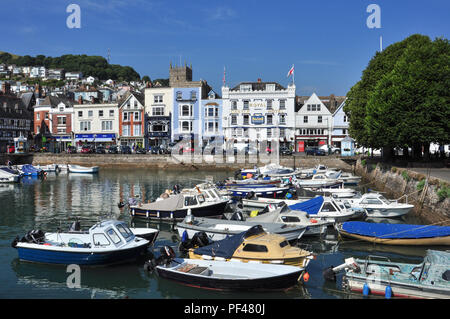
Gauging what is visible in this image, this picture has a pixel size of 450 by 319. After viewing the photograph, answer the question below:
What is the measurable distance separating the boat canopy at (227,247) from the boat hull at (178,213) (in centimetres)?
999

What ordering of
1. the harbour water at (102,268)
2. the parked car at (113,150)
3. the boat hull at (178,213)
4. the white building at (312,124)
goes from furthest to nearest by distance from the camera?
the white building at (312,124) < the parked car at (113,150) < the boat hull at (178,213) < the harbour water at (102,268)

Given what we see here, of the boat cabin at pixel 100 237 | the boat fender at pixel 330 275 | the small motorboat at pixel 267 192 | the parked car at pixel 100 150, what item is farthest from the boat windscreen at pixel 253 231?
the parked car at pixel 100 150

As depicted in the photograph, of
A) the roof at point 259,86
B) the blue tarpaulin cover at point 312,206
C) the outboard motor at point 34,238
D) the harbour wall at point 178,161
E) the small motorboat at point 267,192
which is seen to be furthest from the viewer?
the roof at point 259,86

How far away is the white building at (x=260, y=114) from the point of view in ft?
261

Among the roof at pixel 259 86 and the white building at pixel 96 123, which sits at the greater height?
the roof at pixel 259 86

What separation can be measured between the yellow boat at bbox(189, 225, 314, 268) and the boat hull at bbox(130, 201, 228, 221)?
1018 centimetres

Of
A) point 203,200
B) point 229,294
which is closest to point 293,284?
point 229,294

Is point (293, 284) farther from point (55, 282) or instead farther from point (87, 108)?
point (87, 108)

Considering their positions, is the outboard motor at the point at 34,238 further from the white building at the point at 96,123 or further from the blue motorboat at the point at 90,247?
the white building at the point at 96,123

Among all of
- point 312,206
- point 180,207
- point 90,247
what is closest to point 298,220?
point 312,206

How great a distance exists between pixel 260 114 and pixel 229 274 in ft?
215

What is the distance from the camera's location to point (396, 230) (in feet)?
74.1

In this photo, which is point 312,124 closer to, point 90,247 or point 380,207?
point 380,207
